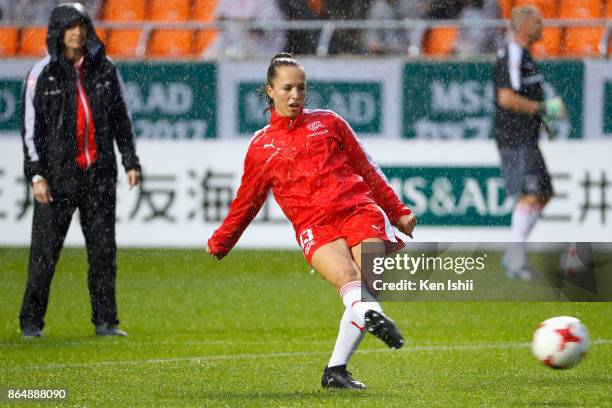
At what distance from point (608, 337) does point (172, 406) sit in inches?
144

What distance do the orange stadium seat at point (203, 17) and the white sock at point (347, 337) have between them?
10631 mm

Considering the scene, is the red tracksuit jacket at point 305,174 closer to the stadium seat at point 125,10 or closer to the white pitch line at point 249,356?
the white pitch line at point 249,356

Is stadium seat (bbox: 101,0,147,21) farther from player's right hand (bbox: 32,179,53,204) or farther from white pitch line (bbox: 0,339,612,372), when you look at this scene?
white pitch line (bbox: 0,339,612,372)

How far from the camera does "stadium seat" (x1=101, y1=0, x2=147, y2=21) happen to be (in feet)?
59.1

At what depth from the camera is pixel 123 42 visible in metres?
16.9

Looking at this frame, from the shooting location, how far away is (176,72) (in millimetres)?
15016

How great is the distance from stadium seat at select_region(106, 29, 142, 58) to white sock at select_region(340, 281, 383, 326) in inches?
423

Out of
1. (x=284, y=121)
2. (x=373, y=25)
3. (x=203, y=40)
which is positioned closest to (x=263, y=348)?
(x=284, y=121)

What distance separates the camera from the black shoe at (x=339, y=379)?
6504 millimetres

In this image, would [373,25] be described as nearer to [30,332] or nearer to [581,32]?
[581,32]

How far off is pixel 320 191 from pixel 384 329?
3.18 ft

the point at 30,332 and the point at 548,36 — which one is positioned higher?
the point at 548,36

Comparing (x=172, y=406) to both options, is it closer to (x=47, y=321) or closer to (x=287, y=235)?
(x=47, y=321)

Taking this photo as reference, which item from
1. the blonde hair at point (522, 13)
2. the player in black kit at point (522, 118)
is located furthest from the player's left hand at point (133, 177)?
the blonde hair at point (522, 13)
